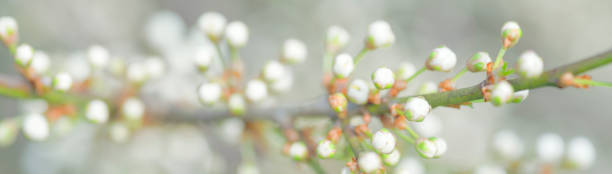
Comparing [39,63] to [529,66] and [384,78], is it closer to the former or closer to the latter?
[384,78]

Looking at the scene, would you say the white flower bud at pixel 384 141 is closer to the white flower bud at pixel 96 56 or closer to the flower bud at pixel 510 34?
the flower bud at pixel 510 34

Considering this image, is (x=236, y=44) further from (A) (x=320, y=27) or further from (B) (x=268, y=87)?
(A) (x=320, y=27)

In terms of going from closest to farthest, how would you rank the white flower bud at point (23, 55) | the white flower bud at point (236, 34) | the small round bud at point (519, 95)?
the small round bud at point (519, 95), the white flower bud at point (23, 55), the white flower bud at point (236, 34)

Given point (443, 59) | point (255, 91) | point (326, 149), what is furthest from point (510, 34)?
point (255, 91)

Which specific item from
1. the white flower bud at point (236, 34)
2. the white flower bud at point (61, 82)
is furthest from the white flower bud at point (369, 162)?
the white flower bud at point (61, 82)

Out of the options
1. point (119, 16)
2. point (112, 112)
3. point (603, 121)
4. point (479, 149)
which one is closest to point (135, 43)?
point (119, 16)

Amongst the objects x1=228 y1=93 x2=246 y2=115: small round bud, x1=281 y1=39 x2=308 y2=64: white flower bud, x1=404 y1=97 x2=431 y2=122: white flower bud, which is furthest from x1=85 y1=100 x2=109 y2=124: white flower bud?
x1=404 y1=97 x2=431 y2=122: white flower bud
